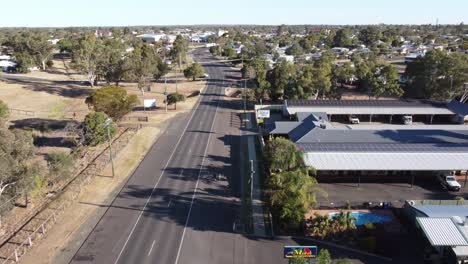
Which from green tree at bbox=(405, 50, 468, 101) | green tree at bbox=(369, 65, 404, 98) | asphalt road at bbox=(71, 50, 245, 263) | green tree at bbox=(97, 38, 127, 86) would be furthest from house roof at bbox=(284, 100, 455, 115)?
green tree at bbox=(97, 38, 127, 86)

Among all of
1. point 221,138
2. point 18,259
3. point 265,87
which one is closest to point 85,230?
point 18,259

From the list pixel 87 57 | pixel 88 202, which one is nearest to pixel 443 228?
pixel 88 202

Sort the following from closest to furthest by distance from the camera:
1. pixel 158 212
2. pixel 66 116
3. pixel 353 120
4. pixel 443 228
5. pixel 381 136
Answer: pixel 443 228 → pixel 158 212 → pixel 381 136 → pixel 353 120 → pixel 66 116

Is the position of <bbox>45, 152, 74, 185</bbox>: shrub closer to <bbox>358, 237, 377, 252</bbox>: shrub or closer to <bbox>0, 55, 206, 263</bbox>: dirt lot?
<bbox>0, 55, 206, 263</bbox>: dirt lot

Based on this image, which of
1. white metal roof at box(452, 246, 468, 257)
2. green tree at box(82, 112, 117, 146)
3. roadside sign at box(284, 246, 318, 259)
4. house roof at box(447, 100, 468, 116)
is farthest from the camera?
house roof at box(447, 100, 468, 116)

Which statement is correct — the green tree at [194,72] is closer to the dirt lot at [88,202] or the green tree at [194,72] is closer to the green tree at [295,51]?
the dirt lot at [88,202]

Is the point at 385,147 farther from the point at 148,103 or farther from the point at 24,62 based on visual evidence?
the point at 24,62

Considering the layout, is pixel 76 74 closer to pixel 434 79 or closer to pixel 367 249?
pixel 434 79
